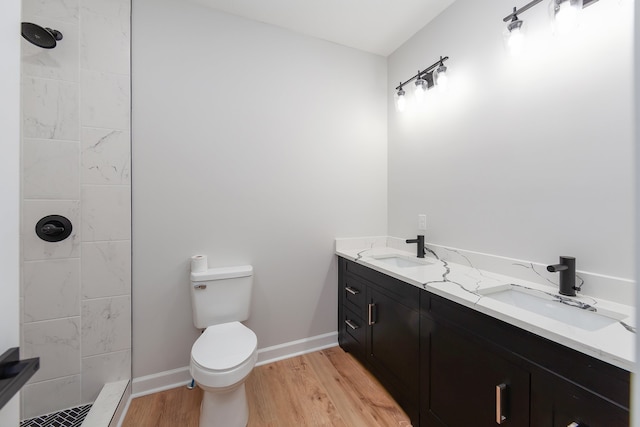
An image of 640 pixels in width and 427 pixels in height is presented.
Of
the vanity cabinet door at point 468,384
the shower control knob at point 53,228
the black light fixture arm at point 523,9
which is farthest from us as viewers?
the shower control knob at point 53,228

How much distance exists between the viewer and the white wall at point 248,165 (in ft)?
5.55

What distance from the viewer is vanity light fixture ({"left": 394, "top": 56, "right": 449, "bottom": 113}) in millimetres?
1769

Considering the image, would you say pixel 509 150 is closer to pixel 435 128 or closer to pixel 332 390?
pixel 435 128

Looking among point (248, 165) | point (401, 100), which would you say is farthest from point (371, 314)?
point (401, 100)

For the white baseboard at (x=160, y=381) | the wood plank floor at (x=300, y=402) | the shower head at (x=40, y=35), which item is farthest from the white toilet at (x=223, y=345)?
the shower head at (x=40, y=35)

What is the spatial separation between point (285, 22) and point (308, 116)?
2.32 feet

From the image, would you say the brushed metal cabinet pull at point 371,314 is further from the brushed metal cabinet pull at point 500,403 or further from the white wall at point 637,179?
the white wall at point 637,179

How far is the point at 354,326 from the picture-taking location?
2.04 metres

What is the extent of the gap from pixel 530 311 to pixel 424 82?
5.33 ft

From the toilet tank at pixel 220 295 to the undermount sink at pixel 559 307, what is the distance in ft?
4.72

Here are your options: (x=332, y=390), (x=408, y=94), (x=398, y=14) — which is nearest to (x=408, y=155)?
(x=408, y=94)

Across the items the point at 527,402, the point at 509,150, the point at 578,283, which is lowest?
the point at 527,402

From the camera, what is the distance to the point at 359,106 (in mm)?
2320

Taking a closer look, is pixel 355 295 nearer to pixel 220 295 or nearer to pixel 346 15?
pixel 220 295
